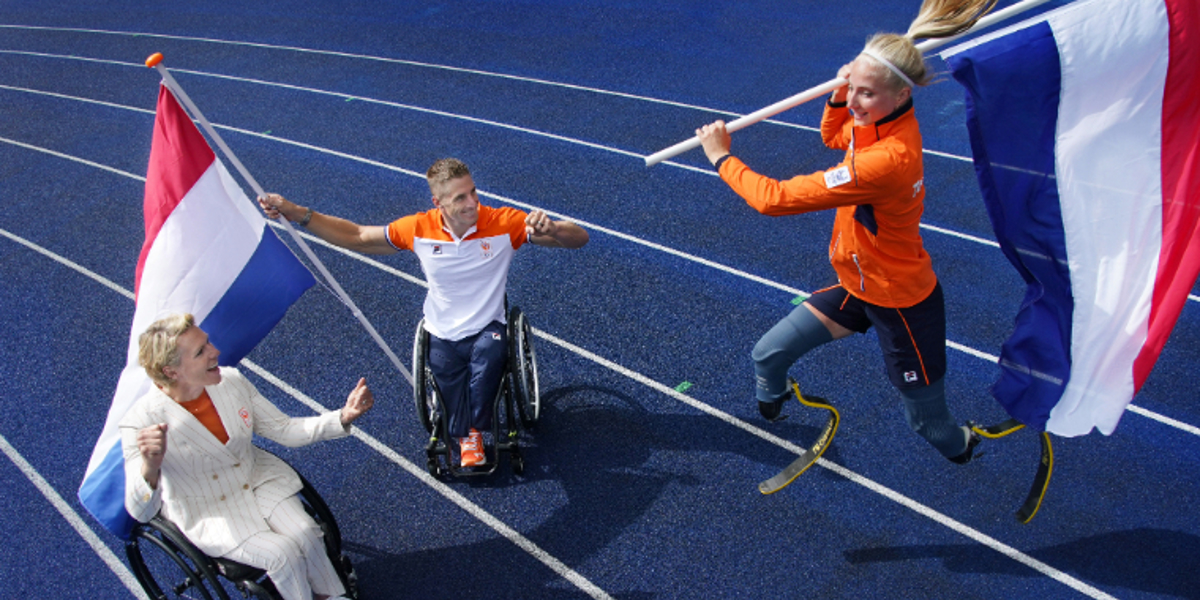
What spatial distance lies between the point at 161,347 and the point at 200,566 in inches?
32.8

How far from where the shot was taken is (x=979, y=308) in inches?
207

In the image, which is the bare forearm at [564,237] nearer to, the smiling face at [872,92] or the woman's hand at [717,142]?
the woman's hand at [717,142]

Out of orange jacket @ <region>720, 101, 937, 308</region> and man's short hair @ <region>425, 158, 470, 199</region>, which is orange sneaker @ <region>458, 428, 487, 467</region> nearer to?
man's short hair @ <region>425, 158, 470, 199</region>

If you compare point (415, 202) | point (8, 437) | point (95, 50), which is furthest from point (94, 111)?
point (8, 437)

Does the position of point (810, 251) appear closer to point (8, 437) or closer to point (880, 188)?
point (880, 188)

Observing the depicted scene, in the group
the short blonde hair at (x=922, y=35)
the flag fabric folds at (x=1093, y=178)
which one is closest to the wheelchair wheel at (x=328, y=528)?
the short blonde hair at (x=922, y=35)

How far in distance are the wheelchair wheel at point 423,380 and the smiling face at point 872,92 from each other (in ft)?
7.63

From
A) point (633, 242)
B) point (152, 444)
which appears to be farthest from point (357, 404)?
point (633, 242)

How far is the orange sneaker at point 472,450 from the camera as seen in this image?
4137 millimetres

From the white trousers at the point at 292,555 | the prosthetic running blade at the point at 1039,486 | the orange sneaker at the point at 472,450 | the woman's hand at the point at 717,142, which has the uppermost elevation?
the woman's hand at the point at 717,142

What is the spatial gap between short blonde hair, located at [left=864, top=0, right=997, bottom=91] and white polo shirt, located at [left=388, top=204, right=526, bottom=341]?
1.90 meters

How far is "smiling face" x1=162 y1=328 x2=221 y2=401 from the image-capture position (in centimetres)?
303

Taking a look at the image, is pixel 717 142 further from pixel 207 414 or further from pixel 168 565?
pixel 168 565

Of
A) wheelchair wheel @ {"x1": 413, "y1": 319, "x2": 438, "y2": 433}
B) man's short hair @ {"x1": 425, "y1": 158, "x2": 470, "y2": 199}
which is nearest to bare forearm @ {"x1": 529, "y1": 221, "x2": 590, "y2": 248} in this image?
man's short hair @ {"x1": 425, "y1": 158, "x2": 470, "y2": 199}
